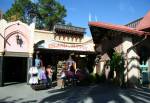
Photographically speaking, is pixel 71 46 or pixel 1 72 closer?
pixel 1 72

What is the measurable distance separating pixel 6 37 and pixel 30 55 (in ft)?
7.80

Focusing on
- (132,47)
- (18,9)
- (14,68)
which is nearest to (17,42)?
(14,68)

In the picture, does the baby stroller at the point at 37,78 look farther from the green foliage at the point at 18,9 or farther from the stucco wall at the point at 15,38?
the green foliage at the point at 18,9

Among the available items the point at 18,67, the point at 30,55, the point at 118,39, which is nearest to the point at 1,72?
the point at 30,55

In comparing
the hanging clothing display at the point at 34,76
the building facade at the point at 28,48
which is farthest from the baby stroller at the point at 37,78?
the building facade at the point at 28,48

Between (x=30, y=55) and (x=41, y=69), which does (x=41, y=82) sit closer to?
(x=41, y=69)

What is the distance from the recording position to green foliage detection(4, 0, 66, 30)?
38.6 meters

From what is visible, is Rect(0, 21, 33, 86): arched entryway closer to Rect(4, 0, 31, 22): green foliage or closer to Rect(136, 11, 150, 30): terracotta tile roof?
Rect(136, 11, 150, 30): terracotta tile roof

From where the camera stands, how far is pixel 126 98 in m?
11.9

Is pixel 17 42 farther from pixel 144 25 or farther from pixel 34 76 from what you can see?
pixel 144 25

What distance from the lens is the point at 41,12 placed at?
39469mm

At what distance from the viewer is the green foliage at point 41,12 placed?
3859 centimetres

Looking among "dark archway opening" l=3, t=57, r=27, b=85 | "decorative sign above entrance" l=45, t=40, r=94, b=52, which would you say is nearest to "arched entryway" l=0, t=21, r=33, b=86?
"decorative sign above entrance" l=45, t=40, r=94, b=52

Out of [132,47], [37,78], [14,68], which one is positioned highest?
[132,47]
